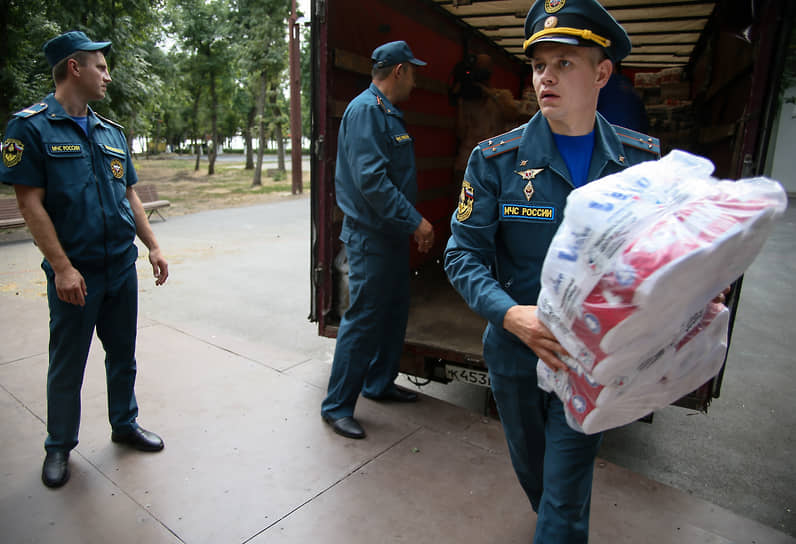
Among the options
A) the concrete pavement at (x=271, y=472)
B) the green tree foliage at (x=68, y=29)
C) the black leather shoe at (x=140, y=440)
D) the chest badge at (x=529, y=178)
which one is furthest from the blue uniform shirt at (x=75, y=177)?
the green tree foliage at (x=68, y=29)

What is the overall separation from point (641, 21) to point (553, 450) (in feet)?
15.3

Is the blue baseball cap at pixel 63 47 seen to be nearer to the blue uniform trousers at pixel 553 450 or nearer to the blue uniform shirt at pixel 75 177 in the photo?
the blue uniform shirt at pixel 75 177

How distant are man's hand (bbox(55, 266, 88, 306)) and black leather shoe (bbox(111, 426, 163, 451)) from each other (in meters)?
0.86

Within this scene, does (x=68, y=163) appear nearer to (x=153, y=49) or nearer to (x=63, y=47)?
(x=63, y=47)

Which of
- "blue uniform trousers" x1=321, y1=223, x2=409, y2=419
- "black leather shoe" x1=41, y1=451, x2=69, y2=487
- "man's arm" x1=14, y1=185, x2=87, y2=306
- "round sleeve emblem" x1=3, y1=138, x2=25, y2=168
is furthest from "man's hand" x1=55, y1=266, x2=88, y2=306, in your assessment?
"blue uniform trousers" x1=321, y1=223, x2=409, y2=419

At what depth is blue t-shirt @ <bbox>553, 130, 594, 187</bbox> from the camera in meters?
1.68

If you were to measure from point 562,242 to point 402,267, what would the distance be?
1.95 meters

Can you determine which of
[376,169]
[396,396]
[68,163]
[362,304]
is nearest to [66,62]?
[68,163]

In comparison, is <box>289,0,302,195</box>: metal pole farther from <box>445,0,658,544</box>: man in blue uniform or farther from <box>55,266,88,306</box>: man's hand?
<box>445,0,658,544</box>: man in blue uniform

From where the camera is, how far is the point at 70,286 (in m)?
2.34

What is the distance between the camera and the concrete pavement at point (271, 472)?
2.30m

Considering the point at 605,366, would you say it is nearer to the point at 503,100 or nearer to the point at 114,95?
the point at 503,100

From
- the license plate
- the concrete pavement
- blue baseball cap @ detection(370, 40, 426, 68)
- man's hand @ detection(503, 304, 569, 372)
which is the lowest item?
the concrete pavement

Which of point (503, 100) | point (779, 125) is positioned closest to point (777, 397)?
point (503, 100)
